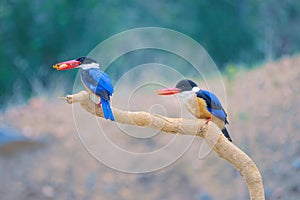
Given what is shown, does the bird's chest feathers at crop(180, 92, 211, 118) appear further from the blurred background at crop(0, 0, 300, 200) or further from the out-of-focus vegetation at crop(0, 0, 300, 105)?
the out-of-focus vegetation at crop(0, 0, 300, 105)

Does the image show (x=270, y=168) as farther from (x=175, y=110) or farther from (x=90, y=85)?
(x=90, y=85)

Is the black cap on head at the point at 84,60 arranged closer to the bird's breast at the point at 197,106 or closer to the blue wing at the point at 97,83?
the blue wing at the point at 97,83

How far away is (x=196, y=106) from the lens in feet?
15.6

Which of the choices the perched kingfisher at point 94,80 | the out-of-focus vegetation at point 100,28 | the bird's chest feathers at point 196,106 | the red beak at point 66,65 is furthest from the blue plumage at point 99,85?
the out-of-focus vegetation at point 100,28

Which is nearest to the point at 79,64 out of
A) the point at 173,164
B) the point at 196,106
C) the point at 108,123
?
the point at 196,106

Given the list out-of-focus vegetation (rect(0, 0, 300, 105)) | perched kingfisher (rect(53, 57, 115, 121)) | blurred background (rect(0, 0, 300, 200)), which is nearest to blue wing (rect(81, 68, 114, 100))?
perched kingfisher (rect(53, 57, 115, 121))

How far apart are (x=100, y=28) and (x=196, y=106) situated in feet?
31.5

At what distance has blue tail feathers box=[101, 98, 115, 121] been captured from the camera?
14.4 ft

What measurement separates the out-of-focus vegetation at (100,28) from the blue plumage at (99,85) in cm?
888

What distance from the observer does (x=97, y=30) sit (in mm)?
14188

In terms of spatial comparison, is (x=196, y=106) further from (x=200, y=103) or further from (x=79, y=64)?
(x=79, y=64)

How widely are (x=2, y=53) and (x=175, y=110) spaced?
489 cm

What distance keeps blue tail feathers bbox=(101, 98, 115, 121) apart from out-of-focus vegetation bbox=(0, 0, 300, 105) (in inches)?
360

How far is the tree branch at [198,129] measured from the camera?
4.49 m
